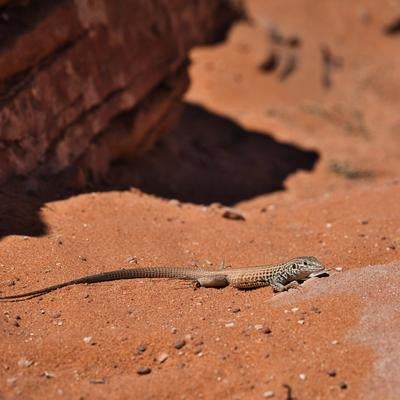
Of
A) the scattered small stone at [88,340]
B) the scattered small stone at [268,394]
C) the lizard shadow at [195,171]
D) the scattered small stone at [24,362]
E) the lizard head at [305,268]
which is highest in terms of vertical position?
the scattered small stone at [24,362]

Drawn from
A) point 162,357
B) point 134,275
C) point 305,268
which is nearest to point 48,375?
point 162,357

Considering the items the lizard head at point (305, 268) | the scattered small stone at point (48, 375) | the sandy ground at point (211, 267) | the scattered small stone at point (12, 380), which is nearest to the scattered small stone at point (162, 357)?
the sandy ground at point (211, 267)

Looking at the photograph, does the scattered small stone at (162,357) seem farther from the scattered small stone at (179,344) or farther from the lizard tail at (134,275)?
the lizard tail at (134,275)

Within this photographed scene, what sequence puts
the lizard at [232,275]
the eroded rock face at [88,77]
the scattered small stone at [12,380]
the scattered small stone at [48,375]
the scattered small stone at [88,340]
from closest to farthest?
1. the scattered small stone at [12,380]
2. the scattered small stone at [48,375]
3. the scattered small stone at [88,340]
4. the lizard at [232,275]
5. the eroded rock face at [88,77]

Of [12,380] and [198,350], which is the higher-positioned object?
[12,380]

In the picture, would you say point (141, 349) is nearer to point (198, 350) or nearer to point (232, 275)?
point (198, 350)

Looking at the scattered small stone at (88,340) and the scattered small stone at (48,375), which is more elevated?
the scattered small stone at (88,340)

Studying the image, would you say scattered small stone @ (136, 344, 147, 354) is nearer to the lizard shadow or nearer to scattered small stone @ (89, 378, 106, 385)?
scattered small stone @ (89, 378, 106, 385)

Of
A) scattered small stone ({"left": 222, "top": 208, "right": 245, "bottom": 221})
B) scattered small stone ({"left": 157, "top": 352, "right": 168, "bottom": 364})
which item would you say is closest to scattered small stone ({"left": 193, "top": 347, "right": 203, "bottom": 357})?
scattered small stone ({"left": 157, "top": 352, "right": 168, "bottom": 364})
